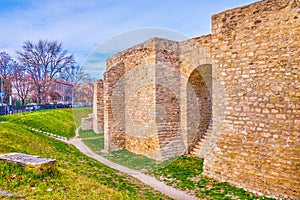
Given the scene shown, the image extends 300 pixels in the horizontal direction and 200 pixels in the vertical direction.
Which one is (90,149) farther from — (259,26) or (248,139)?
(259,26)

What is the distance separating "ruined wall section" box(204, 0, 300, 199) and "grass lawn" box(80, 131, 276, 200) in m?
0.41

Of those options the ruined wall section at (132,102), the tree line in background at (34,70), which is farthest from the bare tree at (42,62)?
the ruined wall section at (132,102)

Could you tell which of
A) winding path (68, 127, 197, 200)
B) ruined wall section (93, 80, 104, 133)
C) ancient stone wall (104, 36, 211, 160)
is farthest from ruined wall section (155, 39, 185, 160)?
ruined wall section (93, 80, 104, 133)

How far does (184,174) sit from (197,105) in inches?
138

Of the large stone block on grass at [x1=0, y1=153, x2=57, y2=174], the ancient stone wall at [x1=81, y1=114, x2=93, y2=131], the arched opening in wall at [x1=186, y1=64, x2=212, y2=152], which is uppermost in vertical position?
the arched opening in wall at [x1=186, y1=64, x2=212, y2=152]

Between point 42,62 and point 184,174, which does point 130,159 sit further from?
point 42,62

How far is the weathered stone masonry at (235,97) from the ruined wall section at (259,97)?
0.9 inches

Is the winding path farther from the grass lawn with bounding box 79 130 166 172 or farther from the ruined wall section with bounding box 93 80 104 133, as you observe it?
the ruined wall section with bounding box 93 80 104 133

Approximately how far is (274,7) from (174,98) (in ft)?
17.5

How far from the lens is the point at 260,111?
6.10 metres

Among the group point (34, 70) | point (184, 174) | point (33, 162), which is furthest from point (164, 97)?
point (34, 70)

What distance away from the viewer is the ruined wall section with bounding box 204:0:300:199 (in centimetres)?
553

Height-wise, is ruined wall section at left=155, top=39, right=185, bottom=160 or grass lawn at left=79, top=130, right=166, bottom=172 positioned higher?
ruined wall section at left=155, top=39, right=185, bottom=160

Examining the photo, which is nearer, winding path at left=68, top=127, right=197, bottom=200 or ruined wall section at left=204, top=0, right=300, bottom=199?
ruined wall section at left=204, top=0, right=300, bottom=199
